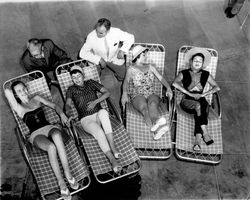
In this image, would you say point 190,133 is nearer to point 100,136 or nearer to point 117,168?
point 117,168

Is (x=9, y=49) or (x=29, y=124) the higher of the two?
(x=9, y=49)

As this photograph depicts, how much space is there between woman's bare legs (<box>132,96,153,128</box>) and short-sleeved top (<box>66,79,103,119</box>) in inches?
22.3

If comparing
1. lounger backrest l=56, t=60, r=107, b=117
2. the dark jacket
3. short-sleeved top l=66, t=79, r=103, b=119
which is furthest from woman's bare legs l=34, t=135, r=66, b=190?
the dark jacket

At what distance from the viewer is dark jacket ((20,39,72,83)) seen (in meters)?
4.71

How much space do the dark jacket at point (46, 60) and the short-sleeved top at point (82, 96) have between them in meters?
0.62

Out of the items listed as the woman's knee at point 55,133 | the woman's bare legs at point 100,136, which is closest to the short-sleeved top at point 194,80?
the woman's bare legs at point 100,136

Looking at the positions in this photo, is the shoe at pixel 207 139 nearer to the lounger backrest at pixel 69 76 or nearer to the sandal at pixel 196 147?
the sandal at pixel 196 147

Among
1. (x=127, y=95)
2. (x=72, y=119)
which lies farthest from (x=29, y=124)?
(x=127, y=95)

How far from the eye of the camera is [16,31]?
247 inches

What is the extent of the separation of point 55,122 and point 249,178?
304 centimetres

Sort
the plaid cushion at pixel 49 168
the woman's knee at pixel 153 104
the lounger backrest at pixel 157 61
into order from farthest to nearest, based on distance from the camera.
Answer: the lounger backrest at pixel 157 61
the woman's knee at pixel 153 104
the plaid cushion at pixel 49 168

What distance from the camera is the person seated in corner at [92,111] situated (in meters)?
4.24

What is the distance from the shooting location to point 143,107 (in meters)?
4.61

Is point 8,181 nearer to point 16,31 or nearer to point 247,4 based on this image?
point 16,31
